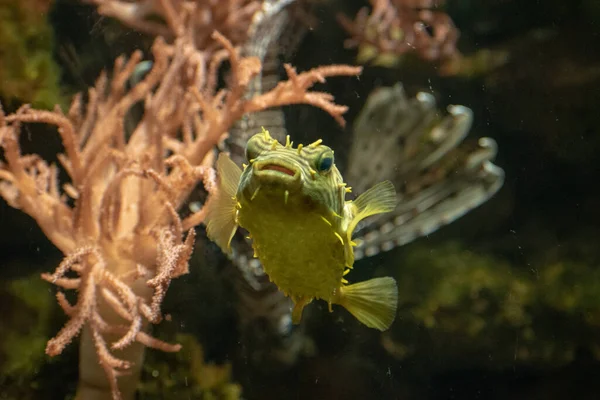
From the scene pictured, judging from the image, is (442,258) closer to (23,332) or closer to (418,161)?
(418,161)

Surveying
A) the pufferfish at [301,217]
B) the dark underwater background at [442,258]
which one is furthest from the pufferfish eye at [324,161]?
the dark underwater background at [442,258]

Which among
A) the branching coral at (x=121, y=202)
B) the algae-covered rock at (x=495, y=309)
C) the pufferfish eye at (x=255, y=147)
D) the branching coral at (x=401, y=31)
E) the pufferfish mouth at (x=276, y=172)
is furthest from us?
the branching coral at (x=401, y=31)

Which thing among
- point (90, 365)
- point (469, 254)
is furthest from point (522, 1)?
point (90, 365)

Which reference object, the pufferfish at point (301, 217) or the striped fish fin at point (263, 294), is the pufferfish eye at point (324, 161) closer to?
the pufferfish at point (301, 217)

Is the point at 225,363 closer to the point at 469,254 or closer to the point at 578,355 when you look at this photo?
the point at 469,254

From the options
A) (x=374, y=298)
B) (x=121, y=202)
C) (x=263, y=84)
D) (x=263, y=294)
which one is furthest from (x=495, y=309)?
(x=121, y=202)

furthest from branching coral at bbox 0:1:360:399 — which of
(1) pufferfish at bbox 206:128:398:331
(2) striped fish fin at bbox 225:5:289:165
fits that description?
(1) pufferfish at bbox 206:128:398:331
